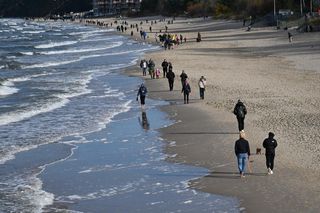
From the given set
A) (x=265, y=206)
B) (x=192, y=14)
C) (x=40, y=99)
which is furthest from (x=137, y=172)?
(x=192, y=14)

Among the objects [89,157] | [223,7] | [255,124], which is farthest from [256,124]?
[223,7]

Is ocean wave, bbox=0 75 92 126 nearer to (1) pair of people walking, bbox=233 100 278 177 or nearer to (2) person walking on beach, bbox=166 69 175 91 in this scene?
(2) person walking on beach, bbox=166 69 175 91

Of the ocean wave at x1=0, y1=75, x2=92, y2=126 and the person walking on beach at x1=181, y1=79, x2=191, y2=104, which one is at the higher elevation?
the person walking on beach at x1=181, y1=79, x2=191, y2=104

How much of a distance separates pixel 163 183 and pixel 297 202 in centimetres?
Answer: 338

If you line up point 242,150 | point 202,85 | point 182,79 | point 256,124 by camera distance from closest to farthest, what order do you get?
point 242,150 < point 256,124 < point 182,79 < point 202,85

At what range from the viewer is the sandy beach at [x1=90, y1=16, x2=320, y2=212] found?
13.0 m

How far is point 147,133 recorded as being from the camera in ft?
66.6

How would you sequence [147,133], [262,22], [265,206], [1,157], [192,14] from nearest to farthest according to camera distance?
1. [265,206]
2. [1,157]
3. [147,133]
4. [262,22]
5. [192,14]

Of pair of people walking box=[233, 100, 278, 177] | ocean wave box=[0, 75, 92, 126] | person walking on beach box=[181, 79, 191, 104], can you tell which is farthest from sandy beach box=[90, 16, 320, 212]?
ocean wave box=[0, 75, 92, 126]

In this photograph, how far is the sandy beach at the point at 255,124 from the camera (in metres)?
13.0

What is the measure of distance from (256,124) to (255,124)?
3cm

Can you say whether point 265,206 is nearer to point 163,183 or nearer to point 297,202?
point 297,202

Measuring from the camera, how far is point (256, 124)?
19844 millimetres

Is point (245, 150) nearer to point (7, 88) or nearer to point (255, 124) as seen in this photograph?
point (255, 124)
